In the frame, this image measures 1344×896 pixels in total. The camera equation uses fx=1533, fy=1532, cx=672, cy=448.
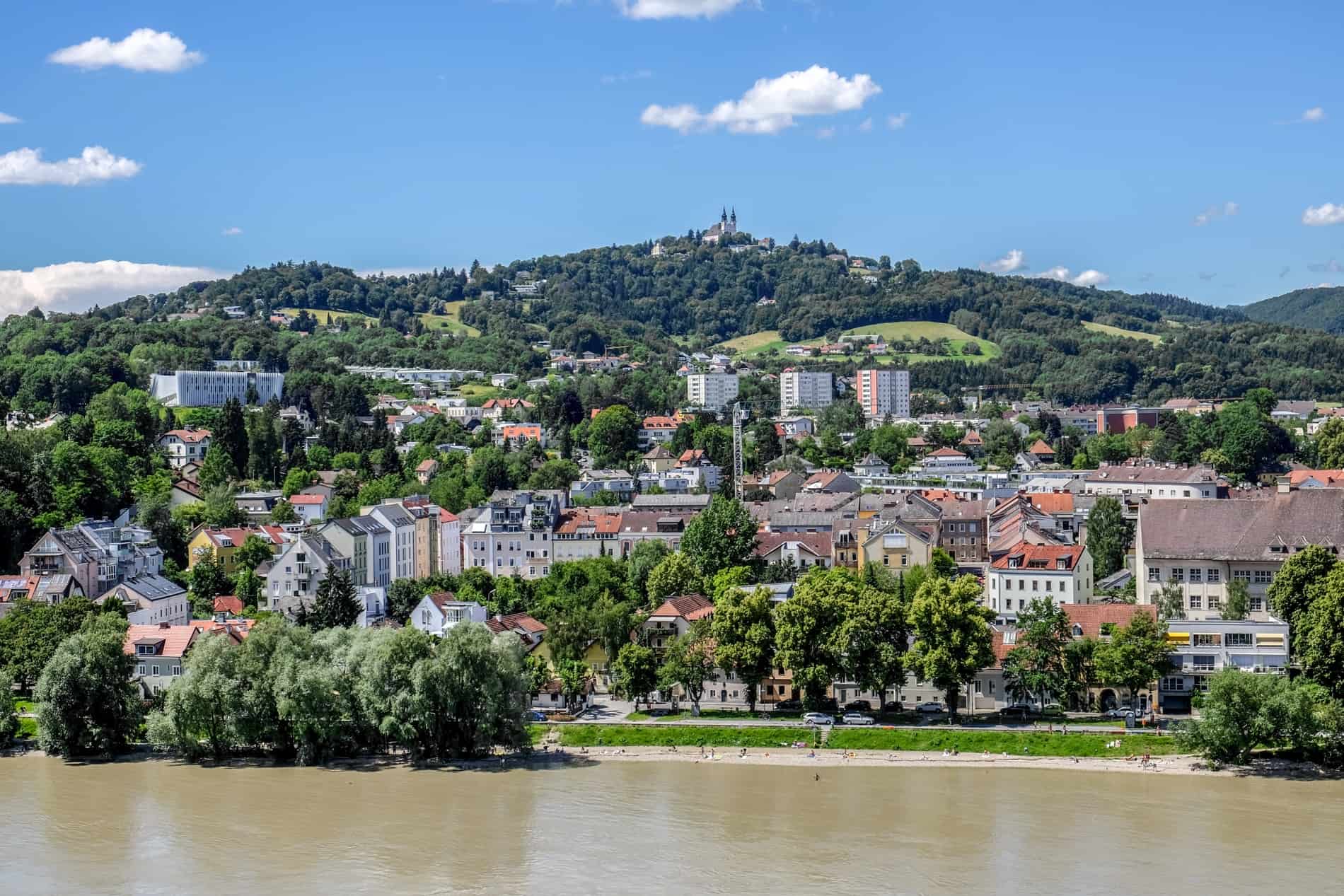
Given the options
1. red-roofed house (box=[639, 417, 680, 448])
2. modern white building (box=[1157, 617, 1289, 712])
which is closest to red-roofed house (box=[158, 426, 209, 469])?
red-roofed house (box=[639, 417, 680, 448])

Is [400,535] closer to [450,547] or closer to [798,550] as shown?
[450,547]

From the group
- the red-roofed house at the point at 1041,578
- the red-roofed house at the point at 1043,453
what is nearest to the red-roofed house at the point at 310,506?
the red-roofed house at the point at 1041,578

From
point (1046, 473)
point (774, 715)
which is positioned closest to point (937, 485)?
point (1046, 473)

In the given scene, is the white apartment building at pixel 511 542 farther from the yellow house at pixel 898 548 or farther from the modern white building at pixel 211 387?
the modern white building at pixel 211 387

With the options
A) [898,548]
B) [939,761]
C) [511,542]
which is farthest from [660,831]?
[511,542]

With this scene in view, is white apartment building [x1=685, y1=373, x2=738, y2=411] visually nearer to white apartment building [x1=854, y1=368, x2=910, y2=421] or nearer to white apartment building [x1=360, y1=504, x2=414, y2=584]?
white apartment building [x1=854, y1=368, x2=910, y2=421]

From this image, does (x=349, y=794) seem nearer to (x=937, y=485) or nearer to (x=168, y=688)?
(x=168, y=688)
